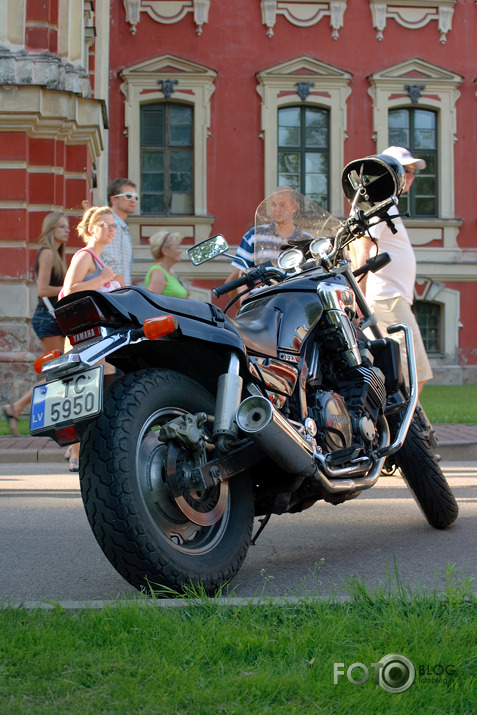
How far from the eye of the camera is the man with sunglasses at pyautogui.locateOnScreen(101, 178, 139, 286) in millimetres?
8047

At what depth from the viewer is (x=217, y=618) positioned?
2.89 m

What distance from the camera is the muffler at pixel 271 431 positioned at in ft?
11.1

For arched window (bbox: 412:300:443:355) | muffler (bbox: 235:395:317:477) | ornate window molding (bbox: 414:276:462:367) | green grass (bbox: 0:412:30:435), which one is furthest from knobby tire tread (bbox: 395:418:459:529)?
arched window (bbox: 412:300:443:355)

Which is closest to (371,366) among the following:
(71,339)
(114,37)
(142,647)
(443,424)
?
(71,339)

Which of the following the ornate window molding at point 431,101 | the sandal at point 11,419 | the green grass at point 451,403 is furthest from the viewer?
the ornate window molding at point 431,101

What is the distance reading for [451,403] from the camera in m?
14.1

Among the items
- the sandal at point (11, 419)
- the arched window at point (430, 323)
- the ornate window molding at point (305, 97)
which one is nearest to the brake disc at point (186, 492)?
the sandal at point (11, 419)

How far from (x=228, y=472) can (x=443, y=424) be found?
7298 mm

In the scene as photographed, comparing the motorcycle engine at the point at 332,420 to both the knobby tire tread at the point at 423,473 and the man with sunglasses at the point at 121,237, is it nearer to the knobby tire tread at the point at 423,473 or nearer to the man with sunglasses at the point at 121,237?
the knobby tire tread at the point at 423,473

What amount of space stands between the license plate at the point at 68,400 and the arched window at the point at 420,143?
18.8m

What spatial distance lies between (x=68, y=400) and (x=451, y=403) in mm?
11474

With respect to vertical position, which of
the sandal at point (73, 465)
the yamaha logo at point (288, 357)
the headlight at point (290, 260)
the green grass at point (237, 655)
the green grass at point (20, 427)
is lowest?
the green grass at point (20, 427)

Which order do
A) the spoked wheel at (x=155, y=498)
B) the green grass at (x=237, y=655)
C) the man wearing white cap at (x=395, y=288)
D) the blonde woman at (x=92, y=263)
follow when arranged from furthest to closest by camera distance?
the blonde woman at (x=92, y=263), the man wearing white cap at (x=395, y=288), the spoked wheel at (x=155, y=498), the green grass at (x=237, y=655)

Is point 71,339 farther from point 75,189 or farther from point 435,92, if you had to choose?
point 435,92
